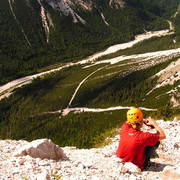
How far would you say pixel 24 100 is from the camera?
110688mm

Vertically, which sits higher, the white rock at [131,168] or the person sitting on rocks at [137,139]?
the person sitting on rocks at [137,139]

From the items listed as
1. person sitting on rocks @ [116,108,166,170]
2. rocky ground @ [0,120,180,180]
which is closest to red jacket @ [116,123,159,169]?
person sitting on rocks @ [116,108,166,170]

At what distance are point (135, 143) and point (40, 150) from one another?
19.0 ft

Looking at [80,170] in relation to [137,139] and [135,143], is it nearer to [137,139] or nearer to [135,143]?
[135,143]

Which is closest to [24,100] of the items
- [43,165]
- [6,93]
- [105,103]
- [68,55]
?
[6,93]

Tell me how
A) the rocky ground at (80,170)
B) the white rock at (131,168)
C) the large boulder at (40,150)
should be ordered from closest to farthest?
the rocky ground at (80,170)
the white rock at (131,168)
the large boulder at (40,150)

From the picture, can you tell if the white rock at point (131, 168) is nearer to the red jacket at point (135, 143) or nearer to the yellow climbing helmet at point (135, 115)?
the red jacket at point (135, 143)

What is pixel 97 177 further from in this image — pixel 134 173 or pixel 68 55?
pixel 68 55

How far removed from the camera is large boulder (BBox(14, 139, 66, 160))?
45.6 feet

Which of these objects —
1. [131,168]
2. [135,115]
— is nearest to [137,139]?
[135,115]

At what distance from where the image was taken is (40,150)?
14.1 meters

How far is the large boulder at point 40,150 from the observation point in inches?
548

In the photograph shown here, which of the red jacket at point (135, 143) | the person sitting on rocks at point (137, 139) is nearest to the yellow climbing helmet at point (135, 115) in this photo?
the person sitting on rocks at point (137, 139)

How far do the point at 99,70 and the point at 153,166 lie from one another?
126 m
